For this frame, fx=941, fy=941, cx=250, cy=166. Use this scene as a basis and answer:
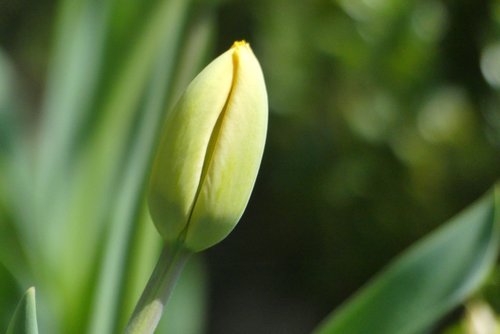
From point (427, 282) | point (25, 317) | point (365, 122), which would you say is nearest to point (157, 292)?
point (25, 317)

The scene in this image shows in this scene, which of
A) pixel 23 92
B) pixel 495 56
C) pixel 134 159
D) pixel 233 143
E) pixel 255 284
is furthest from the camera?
pixel 23 92

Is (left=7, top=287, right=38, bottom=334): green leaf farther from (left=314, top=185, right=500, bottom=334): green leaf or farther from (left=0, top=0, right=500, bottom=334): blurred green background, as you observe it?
(left=0, top=0, right=500, bottom=334): blurred green background

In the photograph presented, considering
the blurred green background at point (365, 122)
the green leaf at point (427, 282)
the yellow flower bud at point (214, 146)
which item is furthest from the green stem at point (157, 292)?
the blurred green background at point (365, 122)

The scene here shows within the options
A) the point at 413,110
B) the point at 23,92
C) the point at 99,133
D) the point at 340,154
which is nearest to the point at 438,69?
the point at 413,110

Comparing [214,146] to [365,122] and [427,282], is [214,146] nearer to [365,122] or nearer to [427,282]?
[427,282]

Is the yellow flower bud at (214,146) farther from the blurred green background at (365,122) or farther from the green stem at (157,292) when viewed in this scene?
the blurred green background at (365,122)

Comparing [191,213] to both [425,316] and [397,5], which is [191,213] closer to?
[425,316]
